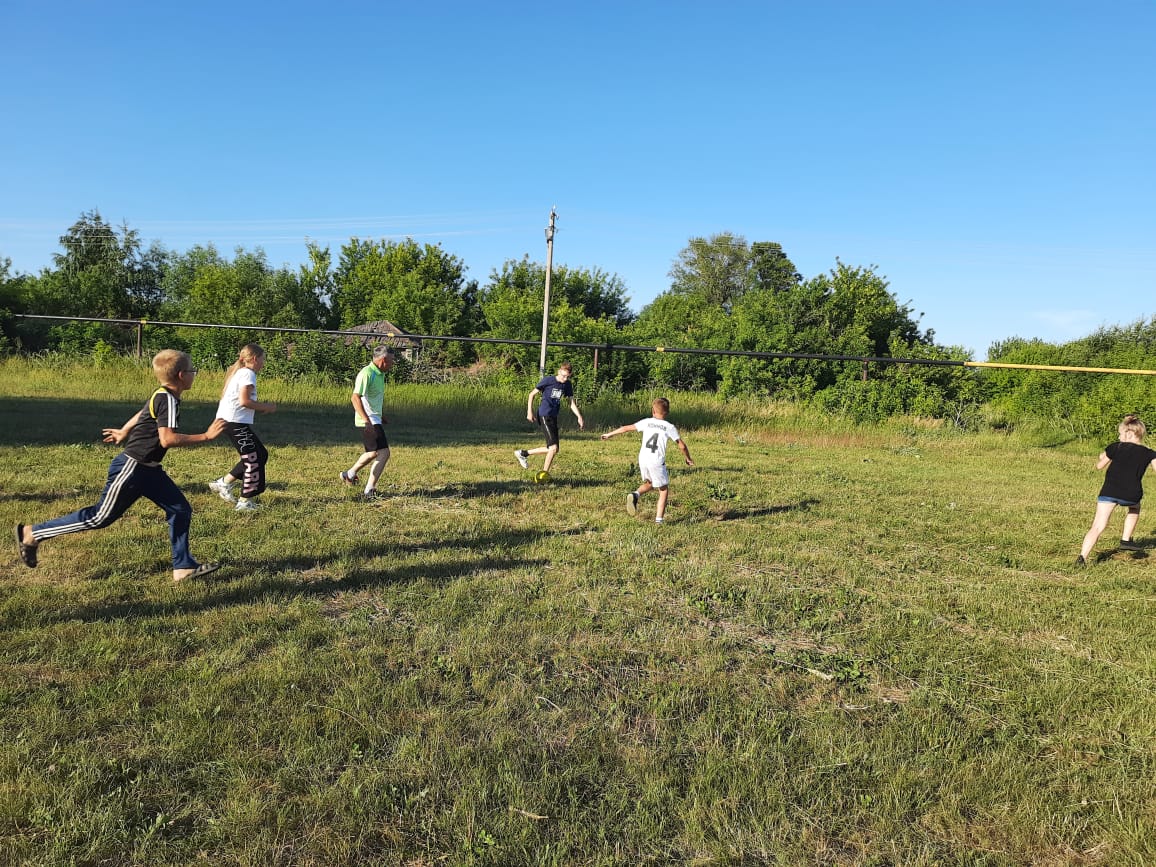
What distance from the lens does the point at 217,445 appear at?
12094mm

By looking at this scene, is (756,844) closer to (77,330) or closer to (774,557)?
(774,557)

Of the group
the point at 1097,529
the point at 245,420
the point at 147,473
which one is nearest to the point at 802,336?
the point at 1097,529

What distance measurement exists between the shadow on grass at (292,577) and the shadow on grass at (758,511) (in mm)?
2882

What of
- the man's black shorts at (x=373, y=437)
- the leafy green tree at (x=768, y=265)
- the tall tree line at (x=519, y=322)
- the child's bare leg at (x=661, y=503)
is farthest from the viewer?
the leafy green tree at (x=768, y=265)

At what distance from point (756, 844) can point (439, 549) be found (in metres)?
4.31

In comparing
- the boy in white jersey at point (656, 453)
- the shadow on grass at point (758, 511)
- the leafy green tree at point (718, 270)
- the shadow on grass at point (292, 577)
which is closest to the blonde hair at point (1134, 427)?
the shadow on grass at point (758, 511)

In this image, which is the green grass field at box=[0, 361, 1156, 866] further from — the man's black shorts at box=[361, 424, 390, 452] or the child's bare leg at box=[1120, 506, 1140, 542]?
the man's black shorts at box=[361, 424, 390, 452]

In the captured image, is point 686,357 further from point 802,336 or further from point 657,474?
point 657,474

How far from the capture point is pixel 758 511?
9.16 meters

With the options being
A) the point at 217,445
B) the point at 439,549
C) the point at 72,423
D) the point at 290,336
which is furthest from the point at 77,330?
the point at 439,549

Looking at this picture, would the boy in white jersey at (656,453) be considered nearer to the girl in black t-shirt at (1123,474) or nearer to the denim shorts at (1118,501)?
the girl in black t-shirt at (1123,474)

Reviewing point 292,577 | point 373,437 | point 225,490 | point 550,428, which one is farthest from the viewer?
point 550,428

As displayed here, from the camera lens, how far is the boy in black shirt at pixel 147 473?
5.09 metres

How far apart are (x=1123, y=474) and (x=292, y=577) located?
26.8 feet
